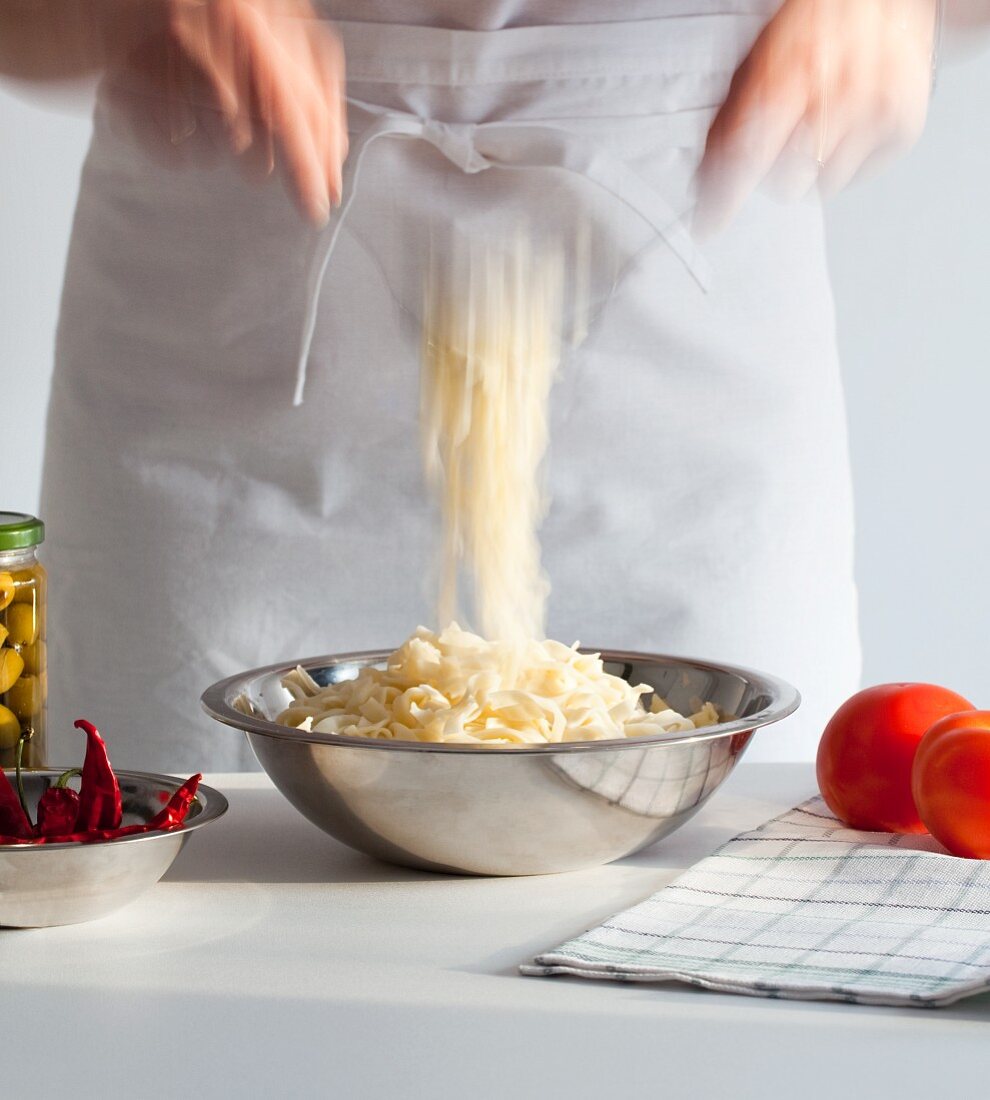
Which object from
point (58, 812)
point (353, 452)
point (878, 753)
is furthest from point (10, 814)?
point (353, 452)

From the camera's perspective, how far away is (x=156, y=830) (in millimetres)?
1009

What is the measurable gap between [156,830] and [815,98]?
785 mm

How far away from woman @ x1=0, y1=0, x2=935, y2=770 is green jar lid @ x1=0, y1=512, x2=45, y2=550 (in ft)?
1.44

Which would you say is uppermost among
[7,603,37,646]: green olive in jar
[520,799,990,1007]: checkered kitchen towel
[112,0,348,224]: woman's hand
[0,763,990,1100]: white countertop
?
[112,0,348,224]: woman's hand

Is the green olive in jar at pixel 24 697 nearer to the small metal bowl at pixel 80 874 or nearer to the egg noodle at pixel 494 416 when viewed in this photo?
the small metal bowl at pixel 80 874

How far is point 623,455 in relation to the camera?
1.79 m


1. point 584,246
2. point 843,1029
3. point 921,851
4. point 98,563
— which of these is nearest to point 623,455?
point 584,246

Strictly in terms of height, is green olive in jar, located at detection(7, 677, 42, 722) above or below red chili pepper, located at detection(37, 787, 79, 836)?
above

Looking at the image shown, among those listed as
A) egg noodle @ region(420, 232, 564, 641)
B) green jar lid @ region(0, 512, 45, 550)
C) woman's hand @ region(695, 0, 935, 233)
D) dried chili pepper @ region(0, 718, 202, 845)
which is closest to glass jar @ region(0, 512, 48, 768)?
green jar lid @ region(0, 512, 45, 550)

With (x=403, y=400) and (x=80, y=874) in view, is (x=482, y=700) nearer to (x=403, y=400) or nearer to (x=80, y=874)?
(x=80, y=874)

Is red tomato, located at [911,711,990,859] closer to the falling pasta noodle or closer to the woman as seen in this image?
the falling pasta noodle

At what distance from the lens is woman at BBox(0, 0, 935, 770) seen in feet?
5.42

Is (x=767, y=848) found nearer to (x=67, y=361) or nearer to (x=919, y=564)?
(x=67, y=361)

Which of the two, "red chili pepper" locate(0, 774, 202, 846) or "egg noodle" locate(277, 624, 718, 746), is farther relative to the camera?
"egg noodle" locate(277, 624, 718, 746)
